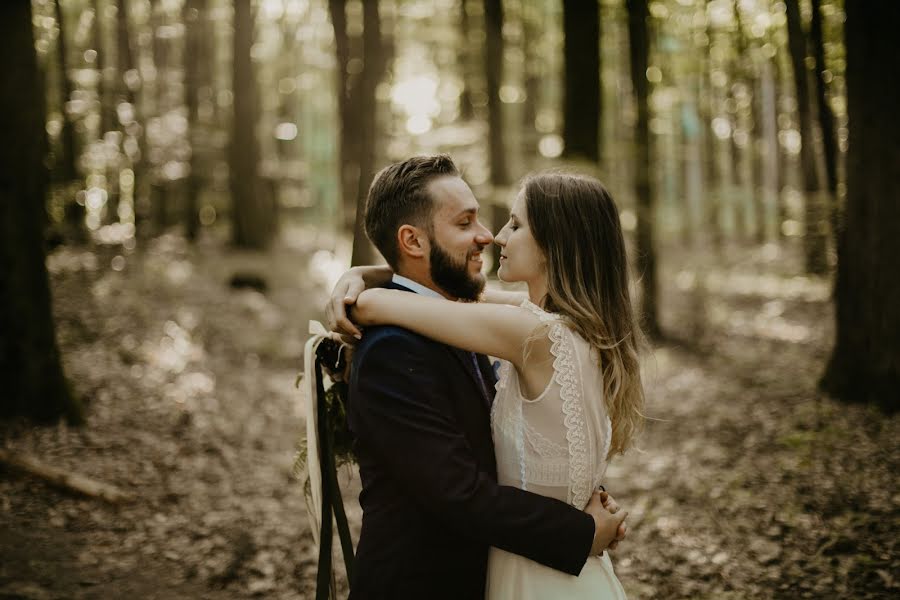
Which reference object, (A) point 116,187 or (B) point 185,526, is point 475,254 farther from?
(A) point 116,187

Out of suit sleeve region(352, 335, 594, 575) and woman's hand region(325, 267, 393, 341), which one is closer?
suit sleeve region(352, 335, 594, 575)

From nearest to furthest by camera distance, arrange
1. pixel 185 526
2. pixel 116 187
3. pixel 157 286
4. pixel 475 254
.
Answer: pixel 475 254
pixel 185 526
pixel 157 286
pixel 116 187

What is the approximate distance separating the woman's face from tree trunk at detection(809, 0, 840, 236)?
6767 millimetres

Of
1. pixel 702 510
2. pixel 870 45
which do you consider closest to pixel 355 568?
pixel 702 510

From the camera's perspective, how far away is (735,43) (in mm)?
12469

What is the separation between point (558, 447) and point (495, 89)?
40.0 ft

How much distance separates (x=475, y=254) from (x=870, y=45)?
6293mm

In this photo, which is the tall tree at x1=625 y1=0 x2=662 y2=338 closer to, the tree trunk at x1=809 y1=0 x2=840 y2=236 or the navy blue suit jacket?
the tree trunk at x1=809 y1=0 x2=840 y2=236

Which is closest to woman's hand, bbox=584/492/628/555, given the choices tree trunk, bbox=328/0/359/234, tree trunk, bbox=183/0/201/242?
tree trunk, bbox=328/0/359/234

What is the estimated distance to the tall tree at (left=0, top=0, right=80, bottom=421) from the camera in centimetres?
645

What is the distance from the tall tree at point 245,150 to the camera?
18.1 metres

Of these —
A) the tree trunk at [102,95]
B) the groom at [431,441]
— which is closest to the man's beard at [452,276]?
the groom at [431,441]

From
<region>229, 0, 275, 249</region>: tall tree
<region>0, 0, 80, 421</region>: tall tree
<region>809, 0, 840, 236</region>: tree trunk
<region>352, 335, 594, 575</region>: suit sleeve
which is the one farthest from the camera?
<region>229, 0, 275, 249</region>: tall tree

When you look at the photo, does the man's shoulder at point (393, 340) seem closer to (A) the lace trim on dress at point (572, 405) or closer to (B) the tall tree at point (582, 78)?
(A) the lace trim on dress at point (572, 405)
